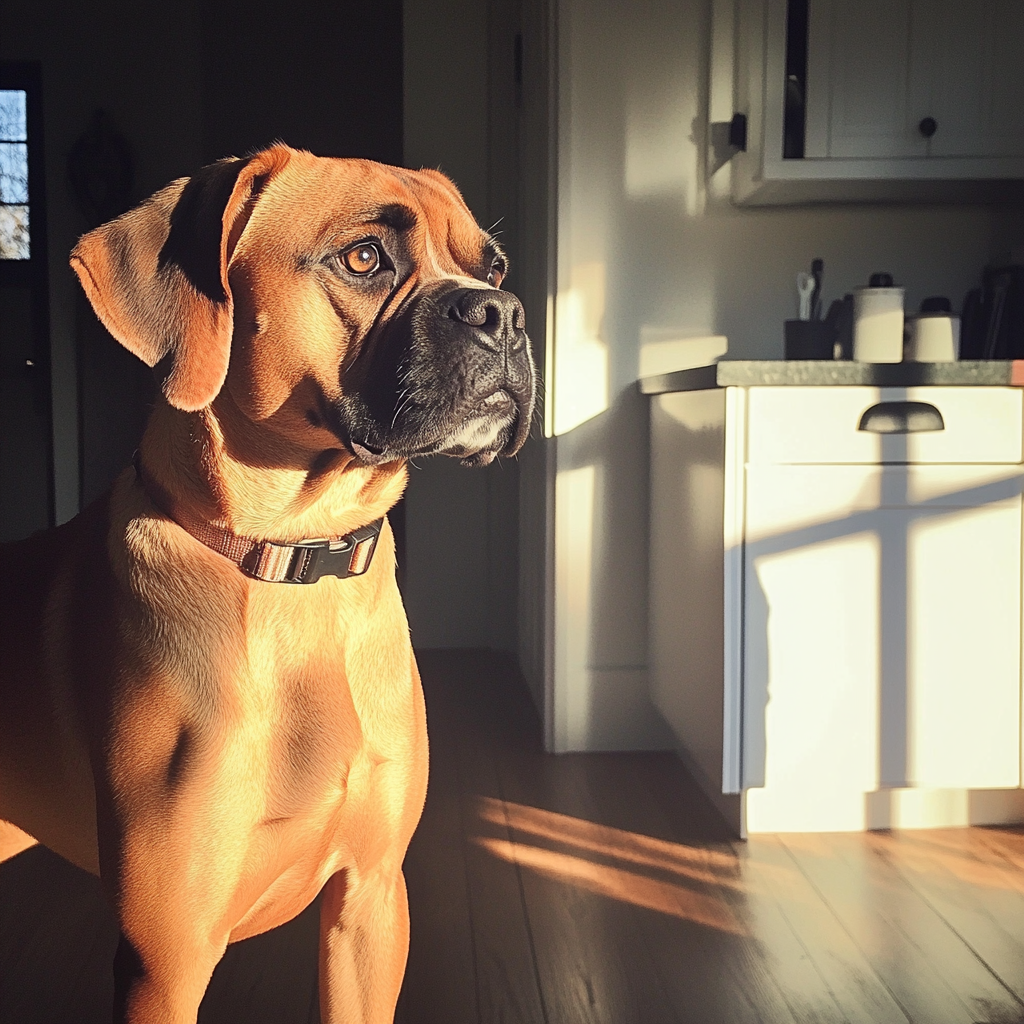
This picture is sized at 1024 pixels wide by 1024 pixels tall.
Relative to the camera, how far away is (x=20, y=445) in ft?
18.9

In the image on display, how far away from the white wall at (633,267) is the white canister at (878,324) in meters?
0.36

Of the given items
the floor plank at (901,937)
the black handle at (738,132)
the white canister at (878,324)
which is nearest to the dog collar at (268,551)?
the floor plank at (901,937)

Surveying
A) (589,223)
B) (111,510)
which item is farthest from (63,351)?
(111,510)

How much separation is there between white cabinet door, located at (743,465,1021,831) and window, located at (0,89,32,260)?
4806 millimetres

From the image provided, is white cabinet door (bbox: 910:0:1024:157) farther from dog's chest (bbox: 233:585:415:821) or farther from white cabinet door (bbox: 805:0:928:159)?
dog's chest (bbox: 233:585:415:821)

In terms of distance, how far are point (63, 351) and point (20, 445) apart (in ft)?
2.25

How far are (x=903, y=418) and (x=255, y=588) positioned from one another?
4.82 feet

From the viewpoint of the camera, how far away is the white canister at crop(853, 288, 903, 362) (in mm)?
2371

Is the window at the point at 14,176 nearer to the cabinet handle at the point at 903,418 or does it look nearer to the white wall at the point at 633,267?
the white wall at the point at 633,267

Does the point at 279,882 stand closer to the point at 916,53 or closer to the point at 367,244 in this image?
the point at 367,244

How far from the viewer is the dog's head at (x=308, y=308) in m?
1.02

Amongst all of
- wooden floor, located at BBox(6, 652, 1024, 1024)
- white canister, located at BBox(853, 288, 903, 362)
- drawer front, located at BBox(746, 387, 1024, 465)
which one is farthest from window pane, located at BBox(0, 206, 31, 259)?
drawer front, located at BBox(746, 387, 1024, 465)

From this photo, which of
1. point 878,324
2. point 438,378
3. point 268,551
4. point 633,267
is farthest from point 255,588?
point 633,267

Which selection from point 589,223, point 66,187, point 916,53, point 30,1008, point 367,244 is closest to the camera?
point 367,244
